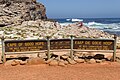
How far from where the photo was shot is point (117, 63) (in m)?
12.9

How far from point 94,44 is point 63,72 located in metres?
2.85

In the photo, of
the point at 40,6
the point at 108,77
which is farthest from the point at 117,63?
the point at 40,6

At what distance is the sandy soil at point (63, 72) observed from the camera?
33.8ft

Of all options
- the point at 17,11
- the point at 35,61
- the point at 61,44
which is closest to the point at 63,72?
the point at 35,61

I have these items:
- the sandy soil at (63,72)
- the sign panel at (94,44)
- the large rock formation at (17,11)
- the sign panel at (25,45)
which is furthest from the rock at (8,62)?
the large rock formation at (17,11)

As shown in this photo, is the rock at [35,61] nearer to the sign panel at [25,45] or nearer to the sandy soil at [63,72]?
the sandy soil at [63,72]

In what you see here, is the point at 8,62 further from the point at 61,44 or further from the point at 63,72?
the point at 63,72

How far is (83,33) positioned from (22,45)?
1462 centimetres

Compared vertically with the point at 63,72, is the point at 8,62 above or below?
above

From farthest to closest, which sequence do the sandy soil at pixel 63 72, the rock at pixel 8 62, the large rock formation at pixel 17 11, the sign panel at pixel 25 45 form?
the large rock formation at pixel 17 11 → the sign panel at pixel 25 45 → the rock at pixel 8 62 → the sandy soil at pixel 63 72

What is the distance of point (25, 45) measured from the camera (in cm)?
1298

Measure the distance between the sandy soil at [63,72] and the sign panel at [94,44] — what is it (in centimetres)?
93

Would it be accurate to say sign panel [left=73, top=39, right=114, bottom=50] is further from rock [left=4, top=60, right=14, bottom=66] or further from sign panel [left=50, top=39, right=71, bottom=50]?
rock [left=4, top=60, right=14, bottom=66]

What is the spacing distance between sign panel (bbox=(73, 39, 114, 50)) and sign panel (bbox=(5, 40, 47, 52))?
1.52 meters
